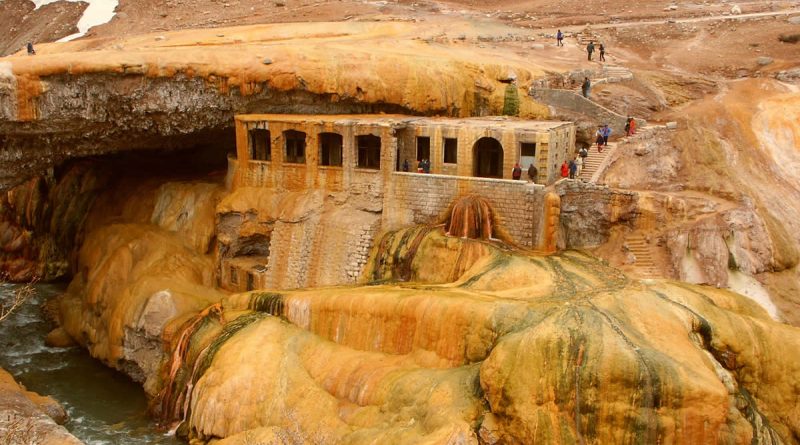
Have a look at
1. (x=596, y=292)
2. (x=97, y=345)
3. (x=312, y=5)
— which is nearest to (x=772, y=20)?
(x=312, y=5)

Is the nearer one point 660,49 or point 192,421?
point 192,421

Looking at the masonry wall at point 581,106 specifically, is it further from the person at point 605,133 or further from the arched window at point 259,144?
the arched window at point 259,144

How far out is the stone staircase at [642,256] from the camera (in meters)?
27.8

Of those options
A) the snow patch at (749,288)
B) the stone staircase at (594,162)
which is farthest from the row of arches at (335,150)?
the snow patch at (749,288)

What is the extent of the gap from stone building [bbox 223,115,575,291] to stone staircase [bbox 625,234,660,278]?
2.83 metres

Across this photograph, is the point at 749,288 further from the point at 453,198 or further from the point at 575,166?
the point at 453,198

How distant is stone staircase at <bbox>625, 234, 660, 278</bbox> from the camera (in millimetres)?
27837

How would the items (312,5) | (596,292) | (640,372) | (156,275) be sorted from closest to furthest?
(640,372), (596,292), (156,275), (312,5)

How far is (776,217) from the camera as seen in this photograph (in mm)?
29922

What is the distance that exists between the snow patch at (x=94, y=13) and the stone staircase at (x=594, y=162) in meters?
35.6

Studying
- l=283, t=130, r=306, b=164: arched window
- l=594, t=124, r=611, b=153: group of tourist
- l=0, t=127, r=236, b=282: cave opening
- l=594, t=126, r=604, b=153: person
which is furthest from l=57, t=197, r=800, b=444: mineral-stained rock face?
l=0, t=127, r=236, b=282: cave opening

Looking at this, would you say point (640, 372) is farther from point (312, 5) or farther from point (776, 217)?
point (312, 5)

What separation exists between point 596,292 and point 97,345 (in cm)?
1949

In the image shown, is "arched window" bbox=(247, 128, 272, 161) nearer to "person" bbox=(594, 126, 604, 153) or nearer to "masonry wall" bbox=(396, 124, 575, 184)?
"masonry wall" bbox=(396, 124, 575, 184)
